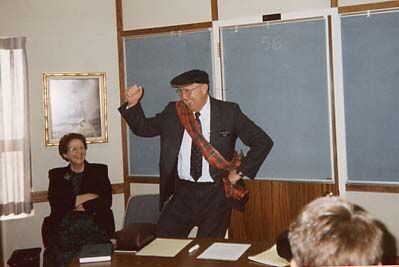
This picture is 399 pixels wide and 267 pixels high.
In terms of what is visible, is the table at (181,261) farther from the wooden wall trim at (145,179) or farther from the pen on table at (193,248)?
the wooden wall trim at (145,179)

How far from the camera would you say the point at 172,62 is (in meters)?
4.75

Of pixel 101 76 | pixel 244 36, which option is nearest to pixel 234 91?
pixel 244 36

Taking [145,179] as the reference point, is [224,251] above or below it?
below

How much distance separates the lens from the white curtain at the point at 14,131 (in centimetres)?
447

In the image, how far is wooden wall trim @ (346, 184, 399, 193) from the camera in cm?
393

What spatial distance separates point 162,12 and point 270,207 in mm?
1968

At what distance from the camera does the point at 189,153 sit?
12.1 feet

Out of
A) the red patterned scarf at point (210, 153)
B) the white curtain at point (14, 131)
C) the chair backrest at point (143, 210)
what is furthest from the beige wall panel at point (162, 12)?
the chair backrest at point (143, 210)

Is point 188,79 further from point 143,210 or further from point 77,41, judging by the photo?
point 77,41

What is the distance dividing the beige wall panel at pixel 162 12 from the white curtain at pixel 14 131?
38.4 inches

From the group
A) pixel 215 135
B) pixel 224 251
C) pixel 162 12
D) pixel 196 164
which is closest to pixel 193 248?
pixel 224 251

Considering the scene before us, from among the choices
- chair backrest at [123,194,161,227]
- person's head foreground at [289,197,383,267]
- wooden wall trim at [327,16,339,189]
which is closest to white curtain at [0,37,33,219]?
chair backrest at [123,194,161,227]

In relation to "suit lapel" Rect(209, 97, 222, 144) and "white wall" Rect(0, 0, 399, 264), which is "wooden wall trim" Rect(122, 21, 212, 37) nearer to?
"white wall" Rect(0, 0, 399, 264)

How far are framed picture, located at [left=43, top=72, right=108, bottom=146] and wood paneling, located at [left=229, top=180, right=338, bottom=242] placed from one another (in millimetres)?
1468
